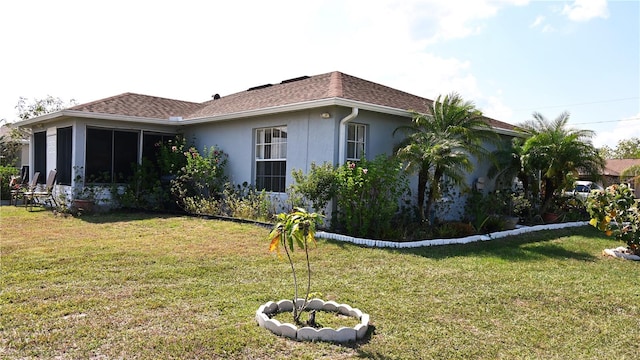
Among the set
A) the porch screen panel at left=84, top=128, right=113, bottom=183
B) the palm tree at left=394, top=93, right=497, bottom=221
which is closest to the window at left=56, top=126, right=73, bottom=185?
the porch screen panel at left=84, top=128, right=113, bottom=183

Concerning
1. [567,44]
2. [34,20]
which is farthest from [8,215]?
[567,44]

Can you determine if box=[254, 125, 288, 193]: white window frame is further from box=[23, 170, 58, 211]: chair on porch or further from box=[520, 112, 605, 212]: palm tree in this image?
box=[520, 112, 605, 212]: palm tree

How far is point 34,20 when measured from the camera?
362 inches

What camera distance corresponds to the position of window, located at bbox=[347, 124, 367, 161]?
1060cm

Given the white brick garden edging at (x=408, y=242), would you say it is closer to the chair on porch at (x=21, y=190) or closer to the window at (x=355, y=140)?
the window at (x=355, y=140)

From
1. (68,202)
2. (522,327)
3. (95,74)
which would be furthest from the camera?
(95,74)

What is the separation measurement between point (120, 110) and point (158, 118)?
3.66ft

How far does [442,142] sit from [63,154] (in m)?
11.4

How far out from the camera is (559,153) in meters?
12.3

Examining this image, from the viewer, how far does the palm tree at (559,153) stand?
12203mm

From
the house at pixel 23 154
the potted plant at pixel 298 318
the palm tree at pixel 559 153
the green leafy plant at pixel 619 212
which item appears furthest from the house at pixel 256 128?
the house at pixel 23 154

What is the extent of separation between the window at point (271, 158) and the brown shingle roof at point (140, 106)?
3.92m

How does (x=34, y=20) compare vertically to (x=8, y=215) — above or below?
above

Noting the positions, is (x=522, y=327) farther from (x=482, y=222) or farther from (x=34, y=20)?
(x=34, y=20)
